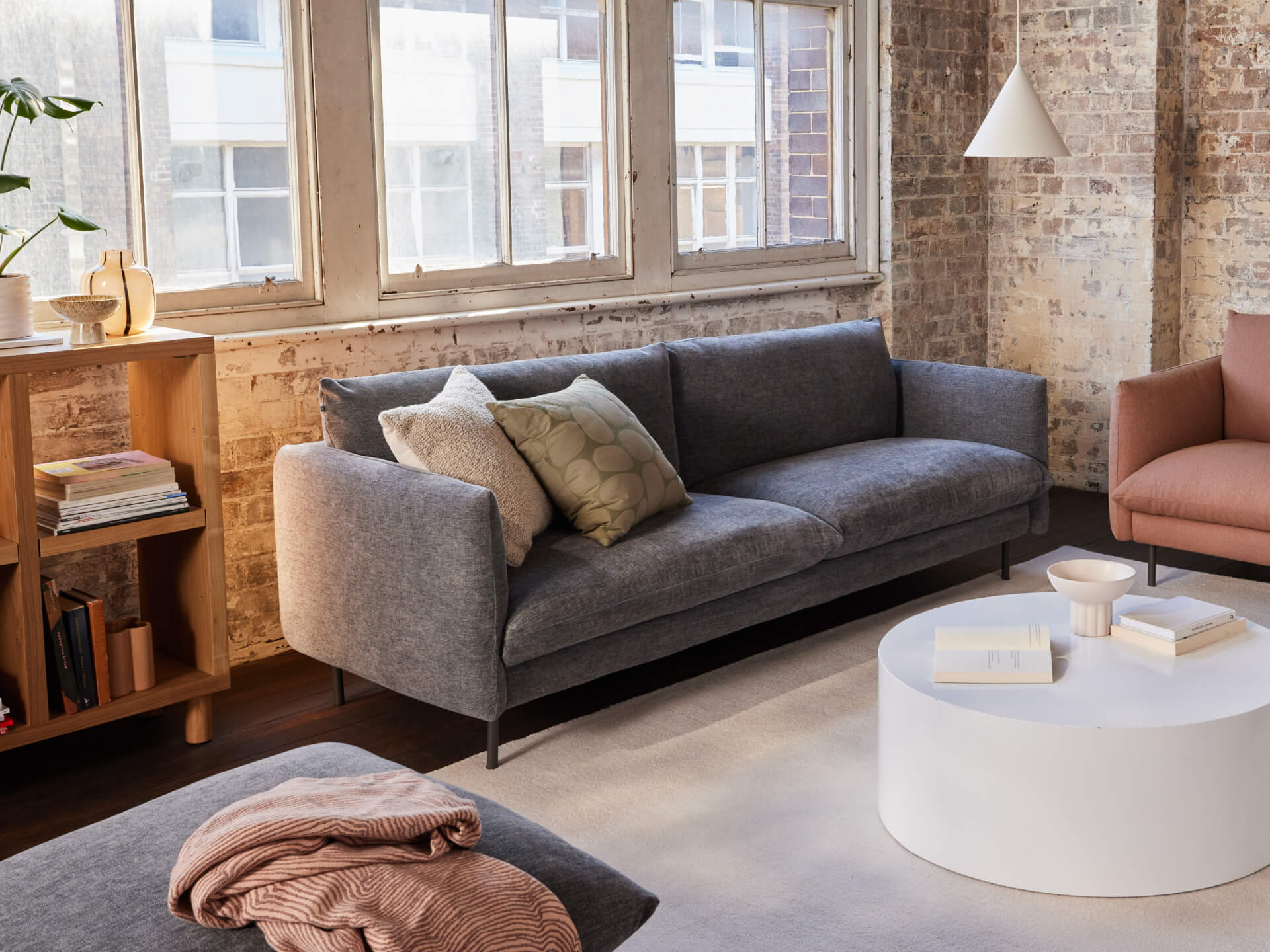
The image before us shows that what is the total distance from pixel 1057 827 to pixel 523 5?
3183mm

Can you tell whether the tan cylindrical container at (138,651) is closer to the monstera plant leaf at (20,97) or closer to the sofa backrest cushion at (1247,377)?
the monstera plant leaf at (20,97)

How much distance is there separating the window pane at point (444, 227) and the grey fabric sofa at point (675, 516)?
67cm

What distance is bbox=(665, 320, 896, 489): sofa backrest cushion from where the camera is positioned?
4.32 metres

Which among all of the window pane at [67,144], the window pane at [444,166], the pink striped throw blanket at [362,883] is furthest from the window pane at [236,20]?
the pink striped throw blanket at [362,883]

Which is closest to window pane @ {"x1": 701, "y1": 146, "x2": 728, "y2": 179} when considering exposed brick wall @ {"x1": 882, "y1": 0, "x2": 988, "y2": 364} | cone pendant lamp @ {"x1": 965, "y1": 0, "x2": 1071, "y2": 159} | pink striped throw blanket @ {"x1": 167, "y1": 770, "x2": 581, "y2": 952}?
exposed brick wall @ {"x1": 882, "y1": 0, "x2": 988, "y2": 364}

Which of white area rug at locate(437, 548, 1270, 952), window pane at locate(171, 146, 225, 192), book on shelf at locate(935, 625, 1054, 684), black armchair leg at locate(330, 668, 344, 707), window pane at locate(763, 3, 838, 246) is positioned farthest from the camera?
window pane at locate(763, 3, 838, 246)

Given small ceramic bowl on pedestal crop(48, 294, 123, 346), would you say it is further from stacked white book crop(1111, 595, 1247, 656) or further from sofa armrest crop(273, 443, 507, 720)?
stacked white book crop(1111, 595, 1247, 656)

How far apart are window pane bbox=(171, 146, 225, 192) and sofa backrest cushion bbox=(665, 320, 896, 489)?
1501 millimetres

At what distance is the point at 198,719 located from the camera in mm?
3324

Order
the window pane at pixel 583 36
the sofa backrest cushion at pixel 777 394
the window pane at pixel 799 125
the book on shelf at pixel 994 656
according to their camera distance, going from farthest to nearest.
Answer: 1. the window pane at pixel 799 125
2. the window pane at pixel 583 36
3. the sofa backrest cushion at pixel 777 394
4. the book on shelf at pixel 994 656

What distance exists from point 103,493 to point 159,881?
1.55 metres

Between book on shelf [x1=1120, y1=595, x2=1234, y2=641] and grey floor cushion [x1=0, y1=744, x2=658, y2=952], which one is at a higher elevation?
book on shelf [x1=1120, y1=595, x2=1234, y2=641]

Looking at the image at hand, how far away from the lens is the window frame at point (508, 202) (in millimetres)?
4113

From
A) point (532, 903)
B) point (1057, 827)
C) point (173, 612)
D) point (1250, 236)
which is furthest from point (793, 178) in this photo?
point (532, 903)
